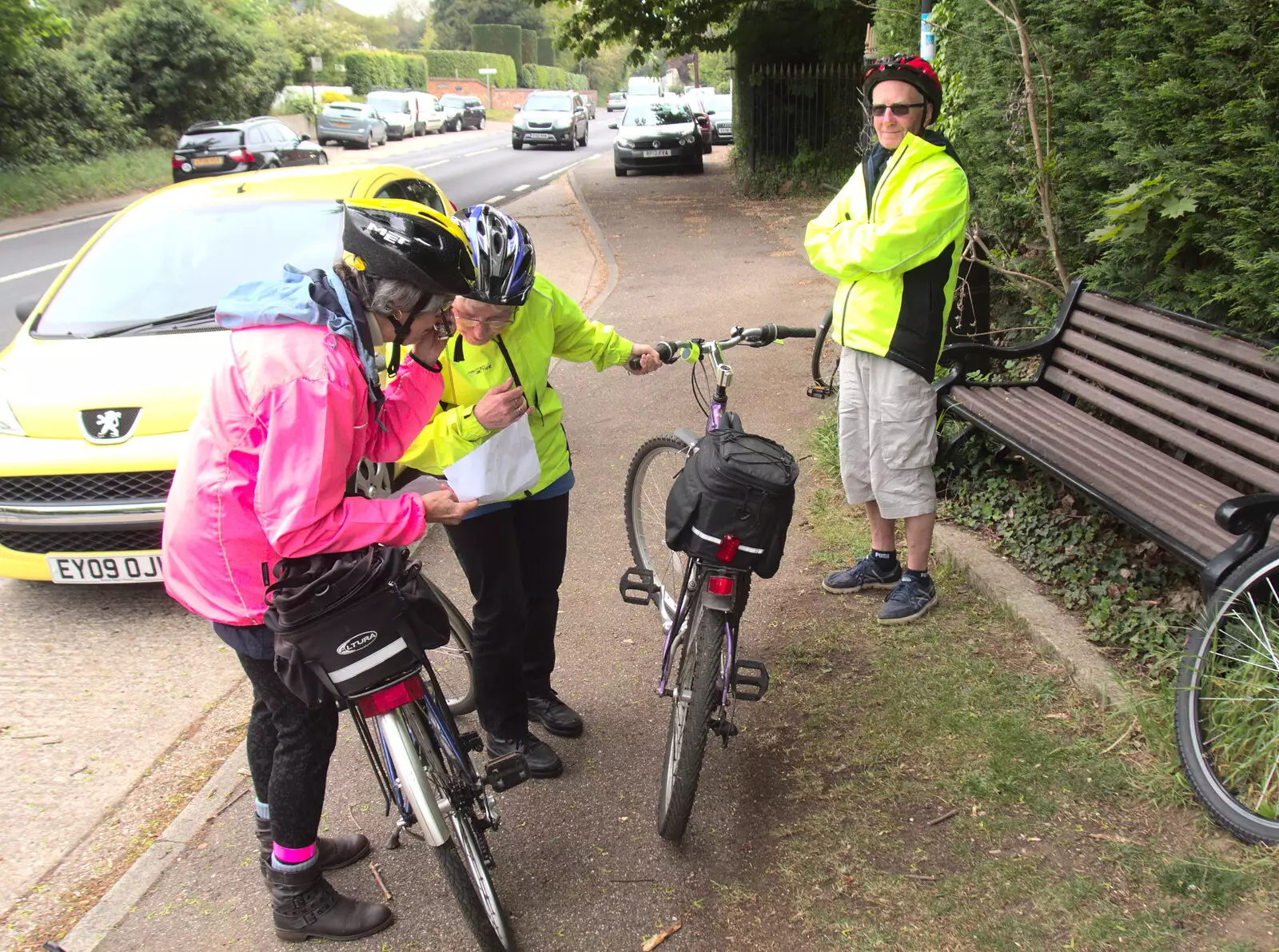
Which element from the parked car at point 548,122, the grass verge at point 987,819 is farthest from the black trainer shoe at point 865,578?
the parked car at point 548,122

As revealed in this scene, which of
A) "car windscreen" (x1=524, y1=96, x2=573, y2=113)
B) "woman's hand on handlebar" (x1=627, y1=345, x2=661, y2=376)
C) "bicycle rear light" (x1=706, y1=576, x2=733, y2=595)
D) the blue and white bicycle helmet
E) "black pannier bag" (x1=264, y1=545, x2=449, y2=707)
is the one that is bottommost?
"car windscreen" (x1=524, y1=96, x2=573, y2=113)

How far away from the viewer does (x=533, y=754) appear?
11.4ft

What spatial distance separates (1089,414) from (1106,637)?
58.1 inches

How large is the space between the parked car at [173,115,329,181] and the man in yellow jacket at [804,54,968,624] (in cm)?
1987

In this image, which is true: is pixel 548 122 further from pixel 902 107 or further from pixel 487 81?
pixel 487 81

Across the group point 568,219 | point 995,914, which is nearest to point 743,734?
point 995,914

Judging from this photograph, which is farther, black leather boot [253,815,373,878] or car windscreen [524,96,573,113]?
car windscreen [524,96,573,113]

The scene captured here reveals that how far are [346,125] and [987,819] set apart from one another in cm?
3875

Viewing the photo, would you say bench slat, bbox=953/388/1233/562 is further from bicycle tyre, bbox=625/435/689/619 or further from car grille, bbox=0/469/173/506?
car grille, bbox=0/469/173/506

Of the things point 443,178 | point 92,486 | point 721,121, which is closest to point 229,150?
point 443,178

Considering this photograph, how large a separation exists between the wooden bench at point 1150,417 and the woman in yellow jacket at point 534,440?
71.2 inches

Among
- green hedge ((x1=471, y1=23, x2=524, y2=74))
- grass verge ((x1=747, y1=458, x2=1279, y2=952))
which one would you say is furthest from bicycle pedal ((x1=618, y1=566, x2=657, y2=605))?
green hedge ((x1=471, y1=23, x2=524, y2=74))

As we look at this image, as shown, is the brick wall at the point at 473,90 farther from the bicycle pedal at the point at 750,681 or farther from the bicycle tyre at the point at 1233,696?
the bicycle tyre at the point at 1233,696

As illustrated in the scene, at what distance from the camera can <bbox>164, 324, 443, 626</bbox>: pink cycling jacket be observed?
2.20 meters
